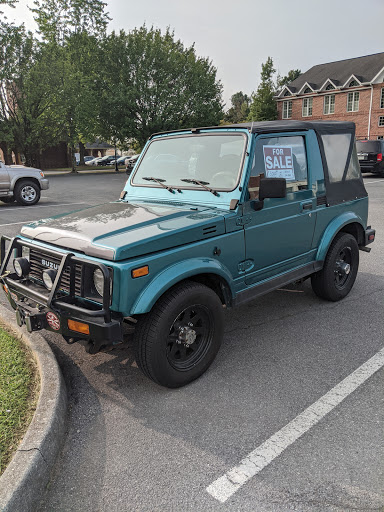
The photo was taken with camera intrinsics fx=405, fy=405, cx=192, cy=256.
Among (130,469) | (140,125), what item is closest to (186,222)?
(130,469)

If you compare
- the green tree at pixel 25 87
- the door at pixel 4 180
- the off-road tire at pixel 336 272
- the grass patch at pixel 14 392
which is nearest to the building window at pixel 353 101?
the green tree at pixel 25 87

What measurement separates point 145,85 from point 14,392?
1283 inches

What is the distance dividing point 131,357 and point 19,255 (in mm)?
1353

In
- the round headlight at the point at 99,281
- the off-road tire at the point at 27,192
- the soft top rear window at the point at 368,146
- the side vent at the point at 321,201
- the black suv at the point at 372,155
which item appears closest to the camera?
the round headlight at the point at 99,281

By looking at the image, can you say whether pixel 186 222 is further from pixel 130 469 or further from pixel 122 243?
pixel 130 469

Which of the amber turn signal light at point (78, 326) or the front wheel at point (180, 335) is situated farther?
the front wheel at point (180, 335)

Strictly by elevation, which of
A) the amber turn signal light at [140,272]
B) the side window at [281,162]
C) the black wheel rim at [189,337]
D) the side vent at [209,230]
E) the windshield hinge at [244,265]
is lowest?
the black wheel rim at [189,337]

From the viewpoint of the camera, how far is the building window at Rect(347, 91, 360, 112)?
45531 millimetres

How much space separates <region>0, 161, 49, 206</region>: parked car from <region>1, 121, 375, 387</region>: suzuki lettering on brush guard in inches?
408

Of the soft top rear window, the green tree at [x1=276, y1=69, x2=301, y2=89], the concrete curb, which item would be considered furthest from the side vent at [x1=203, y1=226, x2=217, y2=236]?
the green tree at [x1=276, y1=69, x2=301, y2=89]

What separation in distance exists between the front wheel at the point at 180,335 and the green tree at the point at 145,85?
3062 cm

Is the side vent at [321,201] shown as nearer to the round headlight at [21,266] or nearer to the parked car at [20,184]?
the round headlight at [21,266]

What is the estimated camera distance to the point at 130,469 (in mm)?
2445

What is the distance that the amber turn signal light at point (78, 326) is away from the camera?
9.11 feet
